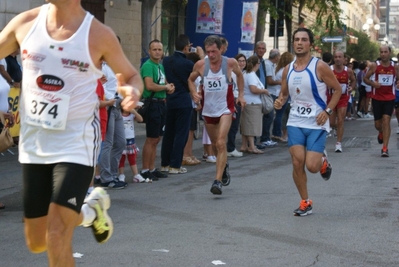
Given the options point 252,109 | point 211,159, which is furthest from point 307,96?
point 252,109

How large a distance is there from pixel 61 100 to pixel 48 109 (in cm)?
9

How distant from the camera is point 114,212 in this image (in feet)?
28.4

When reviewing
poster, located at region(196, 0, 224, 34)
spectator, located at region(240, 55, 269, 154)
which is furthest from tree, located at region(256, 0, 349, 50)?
spectator, located at region(240, 55, 269, 154)

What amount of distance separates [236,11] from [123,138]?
38.4 ft

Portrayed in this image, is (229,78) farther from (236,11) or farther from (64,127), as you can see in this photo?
(236,11)

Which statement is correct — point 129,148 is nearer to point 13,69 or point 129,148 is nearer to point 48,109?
point 13,69

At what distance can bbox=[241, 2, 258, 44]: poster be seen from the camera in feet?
71.1

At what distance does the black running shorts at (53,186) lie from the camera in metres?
4.67

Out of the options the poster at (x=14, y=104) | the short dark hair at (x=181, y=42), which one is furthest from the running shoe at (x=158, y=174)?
the poster at (x=14, y=104)

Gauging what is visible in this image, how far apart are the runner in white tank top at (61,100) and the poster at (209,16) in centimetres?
1650

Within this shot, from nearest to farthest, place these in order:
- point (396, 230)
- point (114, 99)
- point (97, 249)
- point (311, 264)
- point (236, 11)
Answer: point (311, 264) < point (97, 249) < point (396, 230) < point (114, 99) < point (236, 11)

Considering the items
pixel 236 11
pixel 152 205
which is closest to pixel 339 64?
pixel 236 11

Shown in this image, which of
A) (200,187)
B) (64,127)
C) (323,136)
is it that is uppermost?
(64,127)

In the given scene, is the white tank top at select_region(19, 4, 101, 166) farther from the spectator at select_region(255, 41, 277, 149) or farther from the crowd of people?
the spectator at select_region(255, 41, 277, 149)
